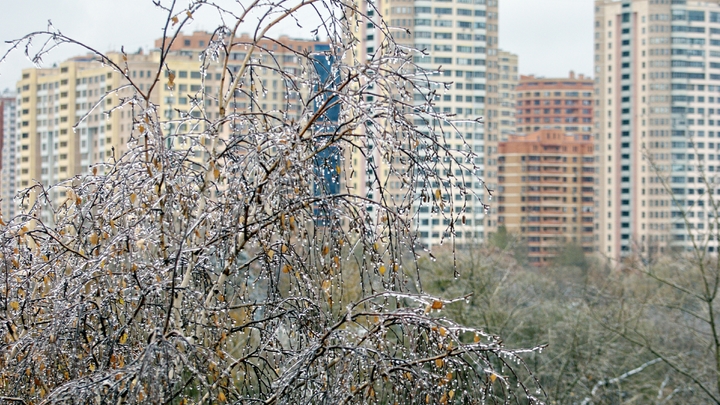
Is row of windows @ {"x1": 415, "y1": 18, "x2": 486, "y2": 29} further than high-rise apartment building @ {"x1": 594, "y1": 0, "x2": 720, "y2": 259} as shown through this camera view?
No

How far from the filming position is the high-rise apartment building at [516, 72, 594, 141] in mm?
69938

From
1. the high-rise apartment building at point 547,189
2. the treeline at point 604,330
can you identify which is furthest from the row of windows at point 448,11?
the treeline at point 604,330

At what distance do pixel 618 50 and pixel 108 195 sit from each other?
44.3m

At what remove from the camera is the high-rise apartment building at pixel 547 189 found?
149 ft

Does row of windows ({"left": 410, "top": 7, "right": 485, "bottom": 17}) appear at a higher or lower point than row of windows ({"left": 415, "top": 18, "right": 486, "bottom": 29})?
higher

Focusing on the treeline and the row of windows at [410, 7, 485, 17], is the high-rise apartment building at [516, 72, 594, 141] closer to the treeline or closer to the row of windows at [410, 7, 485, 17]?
the row of windows at [410, 7, 485, 17]

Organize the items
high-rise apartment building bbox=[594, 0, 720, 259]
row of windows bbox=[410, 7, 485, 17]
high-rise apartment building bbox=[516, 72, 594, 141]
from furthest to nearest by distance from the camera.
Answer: high-rise apartment building bbox=[516, 72, 594, 141] < high-rise apartment building bbox=[594, 0, 720, 259] < row of windows bbox=[410, 7, 485, 17]

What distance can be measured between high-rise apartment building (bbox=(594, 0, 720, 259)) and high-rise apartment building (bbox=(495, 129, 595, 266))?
1.75 metres

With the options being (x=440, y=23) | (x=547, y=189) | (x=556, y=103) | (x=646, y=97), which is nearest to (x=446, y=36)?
(x=440, y=23)

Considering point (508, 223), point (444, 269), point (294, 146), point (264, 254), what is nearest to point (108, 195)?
point (264, 254)

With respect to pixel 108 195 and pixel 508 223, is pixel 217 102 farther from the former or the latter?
pixel 508 223

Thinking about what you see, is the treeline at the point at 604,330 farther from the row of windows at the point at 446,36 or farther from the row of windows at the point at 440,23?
the row of windows at the point at 440,23

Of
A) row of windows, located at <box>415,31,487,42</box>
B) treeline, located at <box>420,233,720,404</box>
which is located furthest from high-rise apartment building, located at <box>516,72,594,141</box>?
treeline, located at <box>420,233,720,404</box>

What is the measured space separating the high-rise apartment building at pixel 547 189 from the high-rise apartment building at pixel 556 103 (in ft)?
68.0
